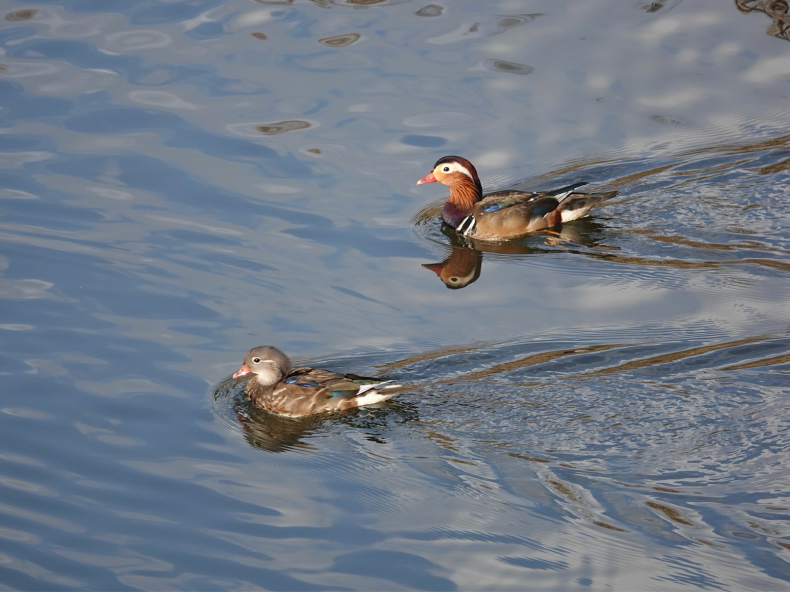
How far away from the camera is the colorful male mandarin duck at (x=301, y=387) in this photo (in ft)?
27.1

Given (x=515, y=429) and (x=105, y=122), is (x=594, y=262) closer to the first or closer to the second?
(x=515, y=429)

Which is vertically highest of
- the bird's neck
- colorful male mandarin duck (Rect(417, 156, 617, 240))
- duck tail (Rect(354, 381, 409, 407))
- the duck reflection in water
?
colorful male mandarin duck (Rect(417, 156, 617, 240))

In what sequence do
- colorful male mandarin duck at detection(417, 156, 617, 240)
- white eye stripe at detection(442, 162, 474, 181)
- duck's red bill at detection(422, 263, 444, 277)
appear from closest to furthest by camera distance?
duck's red bill at detection(422, 263, 444, 277)
colorful male mandarin duck at detection(417, 156, 617, 240)
white eye stripe at detection(442, 162, 474, 181)

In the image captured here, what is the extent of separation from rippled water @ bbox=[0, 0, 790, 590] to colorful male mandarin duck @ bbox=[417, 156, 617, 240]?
0.24m

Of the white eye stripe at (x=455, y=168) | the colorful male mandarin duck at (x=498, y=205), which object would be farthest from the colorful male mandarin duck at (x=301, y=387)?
the white eye stripe at (x=455, y=168)

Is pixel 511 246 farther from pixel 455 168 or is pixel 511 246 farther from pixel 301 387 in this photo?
pixel 301 387

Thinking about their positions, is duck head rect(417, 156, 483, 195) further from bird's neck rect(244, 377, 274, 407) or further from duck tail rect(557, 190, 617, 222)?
bird's neck rect(244, 377, 274, 407)

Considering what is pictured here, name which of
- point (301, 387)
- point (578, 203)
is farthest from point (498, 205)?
point (301, 387)

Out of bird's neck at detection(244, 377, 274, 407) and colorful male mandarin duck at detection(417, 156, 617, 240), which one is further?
colorful male mandarin duck at detection(417, 156, 617, 240)

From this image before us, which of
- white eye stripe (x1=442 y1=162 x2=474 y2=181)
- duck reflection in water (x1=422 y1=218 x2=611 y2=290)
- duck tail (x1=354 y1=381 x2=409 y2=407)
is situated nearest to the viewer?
duck tail (x1=354 y1=381 x2=409 y2=407)

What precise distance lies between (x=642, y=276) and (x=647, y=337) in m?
1.51

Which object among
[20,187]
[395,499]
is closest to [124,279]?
[20,187]

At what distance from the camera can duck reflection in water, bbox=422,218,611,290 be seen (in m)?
11.0

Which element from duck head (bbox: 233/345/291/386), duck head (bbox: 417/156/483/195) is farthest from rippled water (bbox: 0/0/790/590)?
duck head (bbox: 417/156/483/195)
